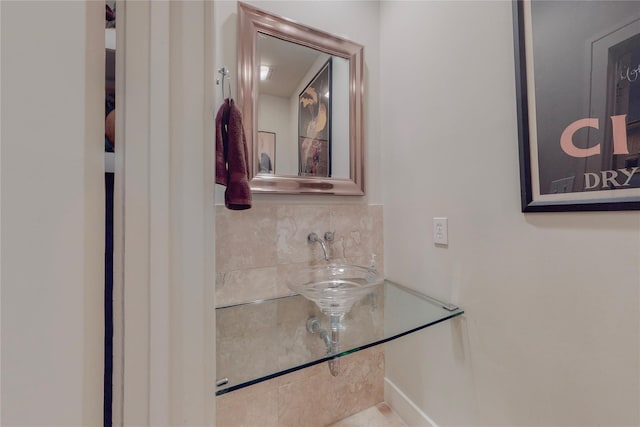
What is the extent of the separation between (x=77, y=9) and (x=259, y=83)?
0.96m

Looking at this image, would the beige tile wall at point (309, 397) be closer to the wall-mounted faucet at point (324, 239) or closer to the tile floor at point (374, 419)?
the tile floor at point (374, 419)

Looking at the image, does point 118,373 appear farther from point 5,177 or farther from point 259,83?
point 259,83

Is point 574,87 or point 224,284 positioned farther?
point 224,284

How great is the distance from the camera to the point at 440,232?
1.09 metres

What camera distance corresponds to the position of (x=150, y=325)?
28cm

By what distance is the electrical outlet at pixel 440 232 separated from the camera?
1.07 metres

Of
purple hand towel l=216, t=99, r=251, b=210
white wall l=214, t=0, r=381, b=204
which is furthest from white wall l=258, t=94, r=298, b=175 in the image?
purple hand towel l=216, t=99, r=251, b=210

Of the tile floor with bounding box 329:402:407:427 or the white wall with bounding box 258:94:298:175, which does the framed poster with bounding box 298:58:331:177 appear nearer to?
the white wall with bounding box 258:94:298:175

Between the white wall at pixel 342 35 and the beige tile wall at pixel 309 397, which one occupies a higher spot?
the white wall at pixel 342 35

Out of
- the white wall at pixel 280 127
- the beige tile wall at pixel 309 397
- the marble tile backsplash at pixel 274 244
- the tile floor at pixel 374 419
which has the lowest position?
the tile floor at pixel 374 419

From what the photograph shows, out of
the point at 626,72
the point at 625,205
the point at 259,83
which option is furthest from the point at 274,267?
the point at 626,72

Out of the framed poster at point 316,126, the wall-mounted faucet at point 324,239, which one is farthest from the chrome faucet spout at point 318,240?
the framed poster at point 316,126

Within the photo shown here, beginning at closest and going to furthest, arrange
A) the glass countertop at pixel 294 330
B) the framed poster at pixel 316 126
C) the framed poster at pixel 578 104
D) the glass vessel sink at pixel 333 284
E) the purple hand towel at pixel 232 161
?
the framed poster at pixel 578 104, the glass countertop at pixel 294 330, the purple hand towel at pixel 232 161, the glass vessel sink at pixel 333 284, the framed poster at pixel 316 126

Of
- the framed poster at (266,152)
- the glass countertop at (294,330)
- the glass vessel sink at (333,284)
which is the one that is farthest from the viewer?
the framed poster at (266,152)
